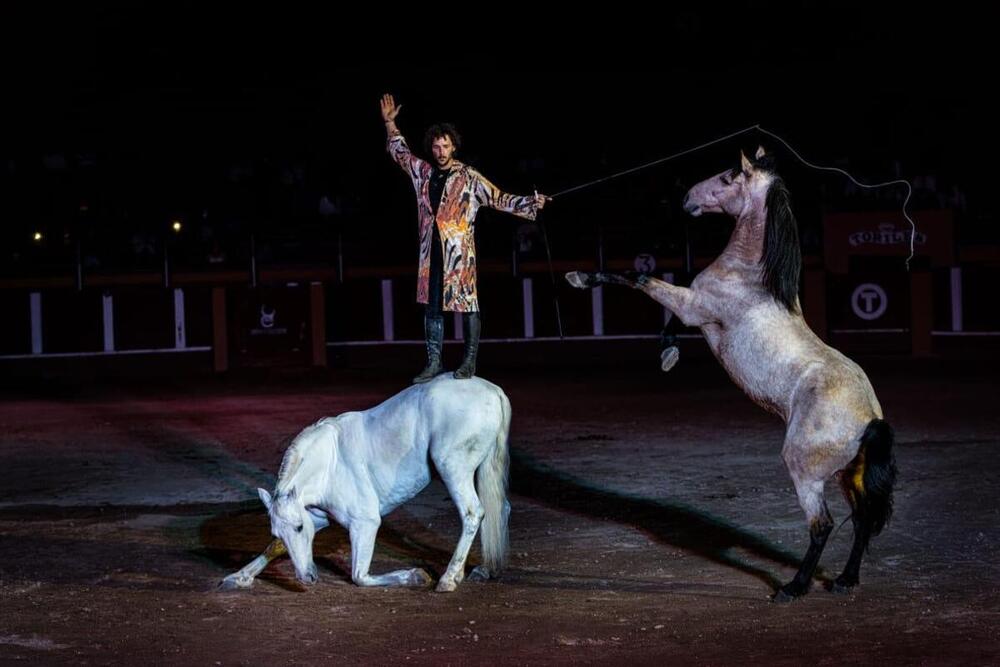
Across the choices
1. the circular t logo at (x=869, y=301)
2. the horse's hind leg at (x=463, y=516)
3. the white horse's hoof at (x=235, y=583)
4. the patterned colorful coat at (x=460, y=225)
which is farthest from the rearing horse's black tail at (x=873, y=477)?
the circular t logo at (x=869, y=301)

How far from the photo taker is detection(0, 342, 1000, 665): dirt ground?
5.57 metres

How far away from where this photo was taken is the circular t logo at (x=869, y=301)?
21.9 m

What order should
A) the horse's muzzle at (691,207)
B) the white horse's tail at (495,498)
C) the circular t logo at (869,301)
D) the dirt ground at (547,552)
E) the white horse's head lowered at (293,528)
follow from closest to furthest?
the dirt ground at (547,552) → the white horse's head lowered at (293,528) → the white horse's tail at (495,498) → the horse's muzzle at (691,207) → the circular t logo at (869,301)

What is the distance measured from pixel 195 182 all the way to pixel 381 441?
19286mm

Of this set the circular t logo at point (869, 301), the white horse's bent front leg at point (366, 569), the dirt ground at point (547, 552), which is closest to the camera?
the dirt ground at point (547, 552)

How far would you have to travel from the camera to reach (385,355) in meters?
23.6

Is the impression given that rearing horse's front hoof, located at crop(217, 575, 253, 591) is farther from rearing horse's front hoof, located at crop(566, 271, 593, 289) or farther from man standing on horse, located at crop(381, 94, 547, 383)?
rearing horse's front hoof, located at crop(566, 271, 593, 289)

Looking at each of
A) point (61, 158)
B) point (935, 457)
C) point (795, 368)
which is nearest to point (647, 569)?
point (795, 368)

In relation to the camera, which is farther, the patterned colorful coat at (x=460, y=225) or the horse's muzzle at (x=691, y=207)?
the horse's muzzle at (x=691, y=207)

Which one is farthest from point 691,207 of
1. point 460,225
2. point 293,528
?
point 293,528

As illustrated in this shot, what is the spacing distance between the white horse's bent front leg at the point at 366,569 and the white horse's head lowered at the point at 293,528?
0.24 metres

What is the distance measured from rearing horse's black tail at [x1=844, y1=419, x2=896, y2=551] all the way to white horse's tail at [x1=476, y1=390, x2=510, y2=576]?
1.80 metres

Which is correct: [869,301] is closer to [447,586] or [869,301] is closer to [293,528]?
[447,586]

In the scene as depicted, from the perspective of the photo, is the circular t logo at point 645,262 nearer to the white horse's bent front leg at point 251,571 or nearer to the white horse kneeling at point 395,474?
the white horse kneeling at point 395,474
